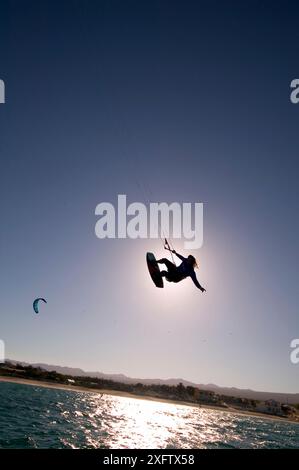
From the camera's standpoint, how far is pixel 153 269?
1415cm

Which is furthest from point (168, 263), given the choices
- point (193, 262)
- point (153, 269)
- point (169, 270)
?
point (153, 269)

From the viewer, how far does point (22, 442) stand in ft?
63.2

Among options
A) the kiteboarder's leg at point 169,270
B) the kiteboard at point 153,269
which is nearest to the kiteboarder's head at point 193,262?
the kiteboarder's leg at point 169,270

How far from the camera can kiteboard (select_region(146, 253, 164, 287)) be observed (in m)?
14.1

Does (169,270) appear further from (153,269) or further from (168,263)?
(153,269)

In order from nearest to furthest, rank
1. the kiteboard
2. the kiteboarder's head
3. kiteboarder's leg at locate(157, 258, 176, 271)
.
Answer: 1. the kiteboarder's head
2. kiteboarder's leg at locate(157, 258, 176, 271)
3. the kiteboard

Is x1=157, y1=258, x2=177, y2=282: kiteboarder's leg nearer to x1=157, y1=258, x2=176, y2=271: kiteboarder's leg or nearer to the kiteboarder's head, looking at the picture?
x1=157, y1=258, x2=176, y2=271: kiteboarder's leg

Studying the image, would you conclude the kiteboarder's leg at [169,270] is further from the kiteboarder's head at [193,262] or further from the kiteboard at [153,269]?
the kiteboard at [153,269]

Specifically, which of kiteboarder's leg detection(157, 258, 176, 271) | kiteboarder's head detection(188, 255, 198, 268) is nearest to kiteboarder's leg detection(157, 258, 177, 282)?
kiteboarder's leg detection(157, 258, 176, 271)

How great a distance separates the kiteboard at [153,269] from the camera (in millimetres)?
14051
